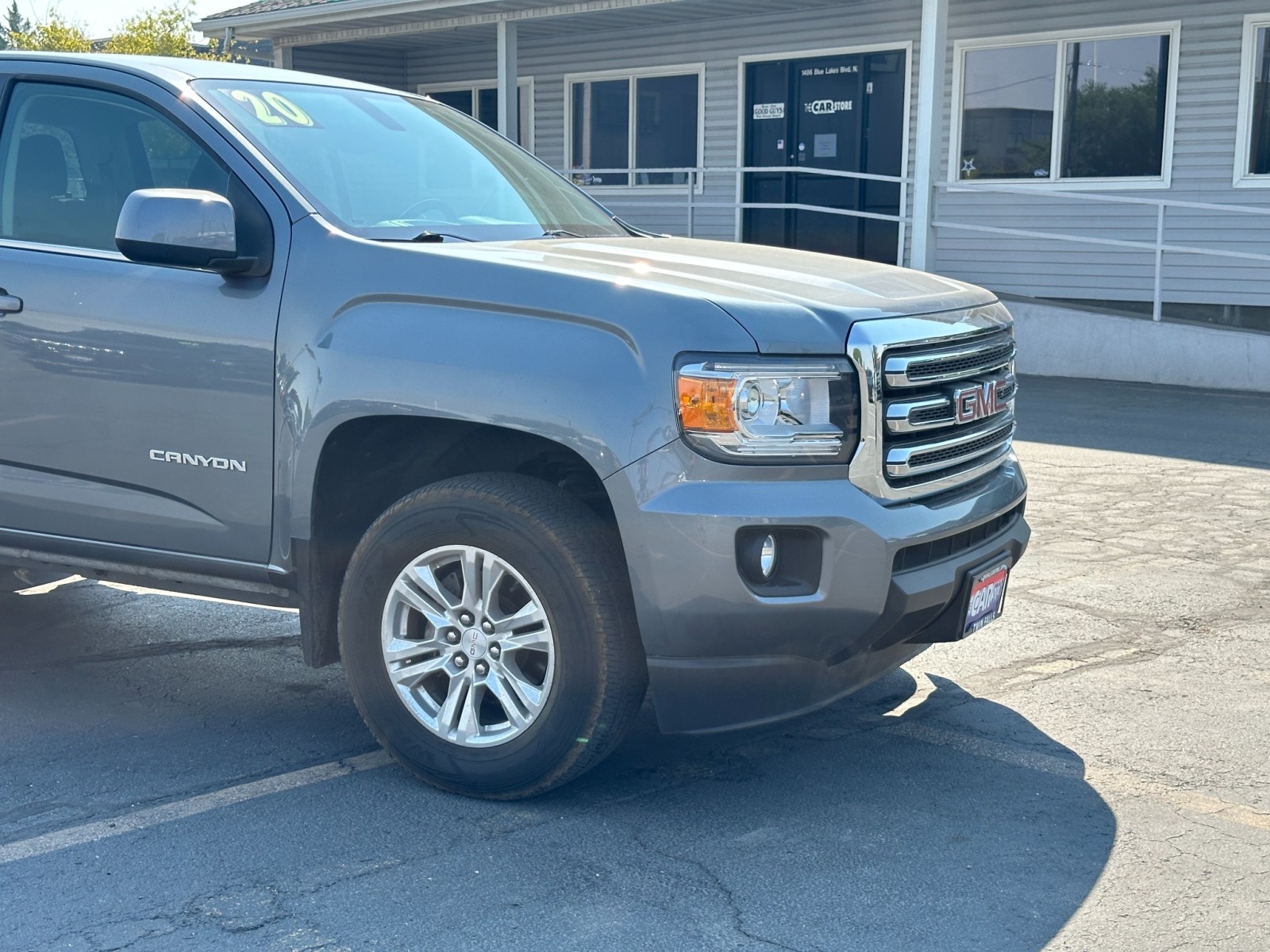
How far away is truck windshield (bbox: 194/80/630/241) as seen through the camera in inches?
174

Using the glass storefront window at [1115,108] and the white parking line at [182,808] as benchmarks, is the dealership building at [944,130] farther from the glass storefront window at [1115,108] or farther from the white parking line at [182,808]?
the white parking line at [182,808]

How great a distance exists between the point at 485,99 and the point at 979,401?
1714 cm

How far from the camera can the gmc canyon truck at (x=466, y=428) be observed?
365 cm

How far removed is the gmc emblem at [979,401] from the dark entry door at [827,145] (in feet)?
40.0

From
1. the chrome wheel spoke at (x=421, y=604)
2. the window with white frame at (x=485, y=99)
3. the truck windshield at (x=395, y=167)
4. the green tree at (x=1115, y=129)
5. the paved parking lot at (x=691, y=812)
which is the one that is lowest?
the paved parking lot at (x=691, y=812)

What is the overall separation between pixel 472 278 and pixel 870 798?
70.6 inches

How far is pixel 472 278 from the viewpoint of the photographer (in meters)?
3.90

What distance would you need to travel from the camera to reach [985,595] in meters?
4.14

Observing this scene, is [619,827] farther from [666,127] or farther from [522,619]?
[666,127]

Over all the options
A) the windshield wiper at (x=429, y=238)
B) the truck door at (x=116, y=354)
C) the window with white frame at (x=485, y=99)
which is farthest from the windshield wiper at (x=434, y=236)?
the window with white frame at (x=485, y=99)

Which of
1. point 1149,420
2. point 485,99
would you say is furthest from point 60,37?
point 1149,420

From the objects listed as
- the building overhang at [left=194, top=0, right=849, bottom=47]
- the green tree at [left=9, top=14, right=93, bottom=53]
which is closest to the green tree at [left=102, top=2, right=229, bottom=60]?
the green tree at [left=9, top=14, right=93, bottom=53]

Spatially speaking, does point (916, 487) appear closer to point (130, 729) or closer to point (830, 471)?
point (830, 471)

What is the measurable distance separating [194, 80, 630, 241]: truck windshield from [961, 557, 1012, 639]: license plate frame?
1.79 m
